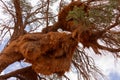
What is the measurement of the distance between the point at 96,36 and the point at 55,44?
754mm

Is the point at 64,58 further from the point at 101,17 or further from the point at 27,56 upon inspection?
the point at 101,17

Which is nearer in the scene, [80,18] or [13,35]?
[80,18]

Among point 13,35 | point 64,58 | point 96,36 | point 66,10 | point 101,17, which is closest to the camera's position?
point 101,17

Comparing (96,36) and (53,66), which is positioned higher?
(96,36)

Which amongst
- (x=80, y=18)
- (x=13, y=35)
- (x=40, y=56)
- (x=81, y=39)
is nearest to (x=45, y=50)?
(x=40, y=56)

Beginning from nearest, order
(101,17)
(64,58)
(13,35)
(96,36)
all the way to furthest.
Answer: (101,17) < (96,36) < (64,58) < (13,35)

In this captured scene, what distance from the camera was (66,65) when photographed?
7223 millimetres

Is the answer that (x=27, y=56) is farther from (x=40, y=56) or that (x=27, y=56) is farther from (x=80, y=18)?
(x=80, y=18)

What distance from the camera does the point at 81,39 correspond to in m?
6.79

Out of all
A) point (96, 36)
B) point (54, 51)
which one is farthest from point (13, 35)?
point (96, 36)

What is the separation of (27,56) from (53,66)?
1.60 ft

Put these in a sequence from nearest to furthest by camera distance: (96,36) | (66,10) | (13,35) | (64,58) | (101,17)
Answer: (101,17)
(96,36)
(64,58)
(66,10)
(13,35)

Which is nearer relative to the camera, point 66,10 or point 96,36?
point 96,36

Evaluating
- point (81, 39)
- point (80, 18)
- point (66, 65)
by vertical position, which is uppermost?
point (80, 18)
